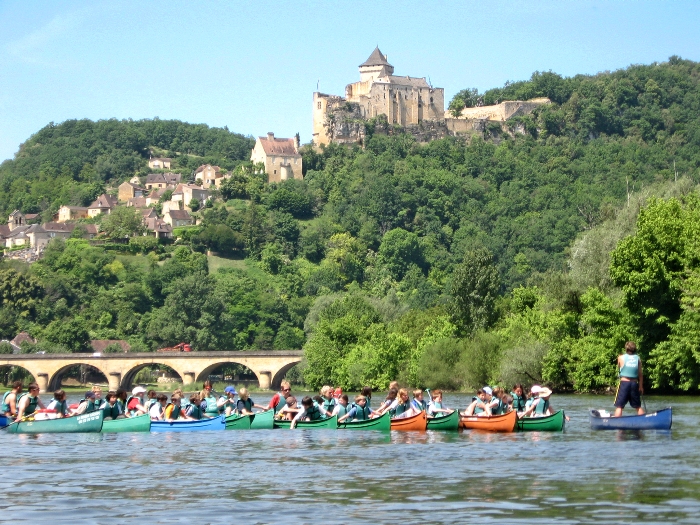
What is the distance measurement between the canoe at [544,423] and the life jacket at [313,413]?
6.43 metres

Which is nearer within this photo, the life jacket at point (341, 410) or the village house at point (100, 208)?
the life jacket at point (341, 410)

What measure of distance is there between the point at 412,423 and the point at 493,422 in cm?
252

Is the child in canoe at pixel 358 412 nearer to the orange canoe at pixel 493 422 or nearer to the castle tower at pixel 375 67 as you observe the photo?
the orange canoe at pixel 493 422

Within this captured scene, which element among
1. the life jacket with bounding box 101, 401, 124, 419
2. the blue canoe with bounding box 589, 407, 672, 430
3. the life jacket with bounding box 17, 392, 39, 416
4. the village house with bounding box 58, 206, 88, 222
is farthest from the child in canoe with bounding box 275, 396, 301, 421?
the village house with bounding box 58, 206, 88, 222

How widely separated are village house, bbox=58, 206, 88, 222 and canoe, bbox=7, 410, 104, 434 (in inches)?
6343

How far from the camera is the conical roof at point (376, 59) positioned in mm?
193512

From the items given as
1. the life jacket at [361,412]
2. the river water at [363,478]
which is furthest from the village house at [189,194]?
the river water at [363,478]

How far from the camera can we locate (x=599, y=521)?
62.6ft

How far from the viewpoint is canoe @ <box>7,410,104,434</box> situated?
38094 mm

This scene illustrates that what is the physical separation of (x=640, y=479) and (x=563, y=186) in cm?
16858

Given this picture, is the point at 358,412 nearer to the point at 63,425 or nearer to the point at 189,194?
the point at 63,425

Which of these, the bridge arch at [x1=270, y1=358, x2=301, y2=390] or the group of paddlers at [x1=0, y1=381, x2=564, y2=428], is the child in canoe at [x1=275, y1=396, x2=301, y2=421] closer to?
the group of paddlers at [x1=0, y1=381, x2=564, y2=428]

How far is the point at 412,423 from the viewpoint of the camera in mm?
37188

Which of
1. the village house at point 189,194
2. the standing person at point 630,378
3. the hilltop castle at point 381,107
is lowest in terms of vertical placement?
the standing person at point 630,378
